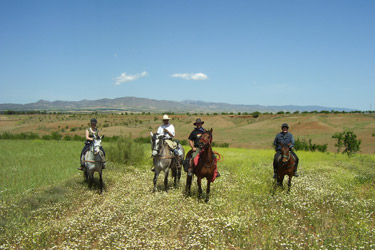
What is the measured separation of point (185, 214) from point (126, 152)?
403 inches

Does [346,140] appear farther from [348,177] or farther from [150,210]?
[150,210]

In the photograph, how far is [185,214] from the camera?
312 inches

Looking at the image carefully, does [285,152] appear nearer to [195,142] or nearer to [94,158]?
[195,142]

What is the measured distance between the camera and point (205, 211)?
27.1 ft

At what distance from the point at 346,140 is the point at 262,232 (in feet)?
61.0

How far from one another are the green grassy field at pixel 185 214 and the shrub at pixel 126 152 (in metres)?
4.02

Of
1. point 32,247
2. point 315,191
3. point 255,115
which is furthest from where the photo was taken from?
point 255,115

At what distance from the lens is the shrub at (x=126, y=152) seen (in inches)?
677

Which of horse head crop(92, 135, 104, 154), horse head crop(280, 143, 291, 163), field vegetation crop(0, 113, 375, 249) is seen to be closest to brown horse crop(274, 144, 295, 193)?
horse head crop(280, 143, 291, 163)

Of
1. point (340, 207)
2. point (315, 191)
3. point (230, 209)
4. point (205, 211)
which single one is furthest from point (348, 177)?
point (205, 211)

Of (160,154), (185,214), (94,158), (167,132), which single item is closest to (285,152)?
(185,214)

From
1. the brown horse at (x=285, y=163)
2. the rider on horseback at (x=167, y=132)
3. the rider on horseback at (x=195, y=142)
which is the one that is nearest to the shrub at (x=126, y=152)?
the rider on horseback at (x=167, y=132)

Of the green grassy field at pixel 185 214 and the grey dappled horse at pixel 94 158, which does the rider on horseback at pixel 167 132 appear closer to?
the green grassy field at pixel 185 214

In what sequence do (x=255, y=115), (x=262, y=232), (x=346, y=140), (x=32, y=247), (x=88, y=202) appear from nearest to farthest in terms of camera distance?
(x=32, y=247), (x=262, y=232), (x=88, y=202), (x=346, y=140), (x=255, y=115)
